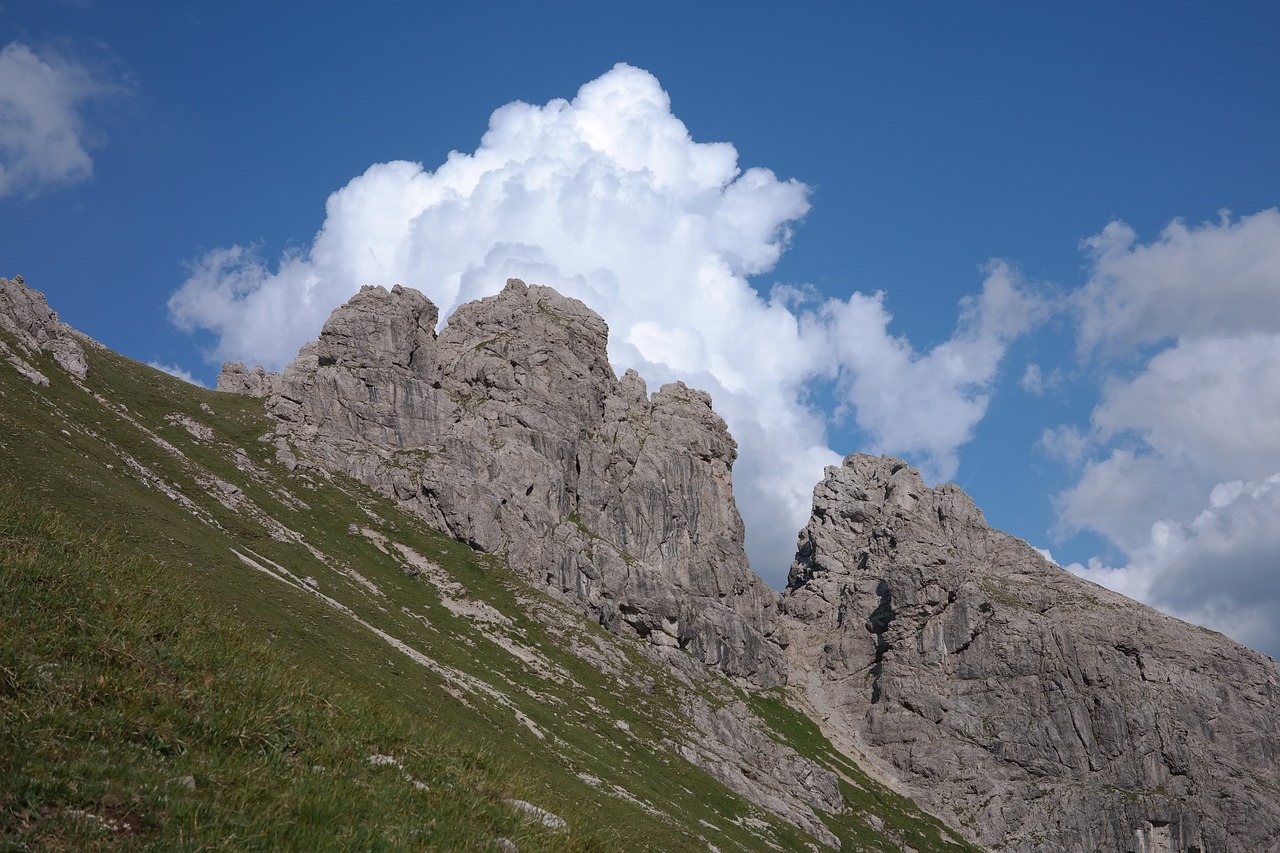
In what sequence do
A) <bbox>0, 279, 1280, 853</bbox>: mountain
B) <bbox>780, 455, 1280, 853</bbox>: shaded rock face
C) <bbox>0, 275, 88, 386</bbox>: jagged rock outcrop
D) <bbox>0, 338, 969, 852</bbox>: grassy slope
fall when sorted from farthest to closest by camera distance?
<bbox>780, 455, 1280, 853</bbox>: shaded rock face → <bbox>0, 275, 88, 386</bbox>: jagged rock outcrop → <bbox>0, 279, 1280, 853</bbox>: mountain → <bbox>0, 338, 969, 852</bbox>: grassy slope

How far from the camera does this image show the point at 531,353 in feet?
533

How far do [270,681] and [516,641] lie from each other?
10050cm

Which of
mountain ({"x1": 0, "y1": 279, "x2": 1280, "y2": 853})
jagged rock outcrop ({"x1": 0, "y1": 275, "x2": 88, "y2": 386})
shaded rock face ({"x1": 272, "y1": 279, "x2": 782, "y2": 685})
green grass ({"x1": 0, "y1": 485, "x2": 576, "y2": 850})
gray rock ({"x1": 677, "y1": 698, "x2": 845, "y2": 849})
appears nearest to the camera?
green grass ({"x1": 0, "y1": 485, "x2": 576, "y2": 850})

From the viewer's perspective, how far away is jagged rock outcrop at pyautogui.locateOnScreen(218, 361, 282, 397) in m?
151

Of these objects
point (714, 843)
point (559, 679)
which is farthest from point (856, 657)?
point (714, 843)

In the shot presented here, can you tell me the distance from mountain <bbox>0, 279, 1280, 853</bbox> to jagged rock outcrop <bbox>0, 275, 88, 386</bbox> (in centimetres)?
45

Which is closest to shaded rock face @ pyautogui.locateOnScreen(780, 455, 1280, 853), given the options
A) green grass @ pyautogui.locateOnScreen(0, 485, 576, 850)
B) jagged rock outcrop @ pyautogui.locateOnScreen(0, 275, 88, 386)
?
jagged rock outcrop @ pyautogui.locateOnScreen(0, 275, 88, 386)

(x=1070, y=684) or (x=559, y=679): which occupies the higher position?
(x=1070, y=684)

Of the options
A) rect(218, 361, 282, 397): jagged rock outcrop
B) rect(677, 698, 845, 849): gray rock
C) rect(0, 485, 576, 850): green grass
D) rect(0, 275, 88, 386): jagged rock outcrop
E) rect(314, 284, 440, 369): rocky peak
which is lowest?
rect(0, 485, 576, 850): green grass

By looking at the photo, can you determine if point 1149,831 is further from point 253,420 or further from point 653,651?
point 253,420

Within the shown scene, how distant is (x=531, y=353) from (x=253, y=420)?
5216 centimetres

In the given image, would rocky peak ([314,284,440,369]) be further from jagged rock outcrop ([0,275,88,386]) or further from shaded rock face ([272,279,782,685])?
jagged rock outcrop ([0,275,88,386])

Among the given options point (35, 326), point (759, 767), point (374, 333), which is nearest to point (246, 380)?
point (374, 333)

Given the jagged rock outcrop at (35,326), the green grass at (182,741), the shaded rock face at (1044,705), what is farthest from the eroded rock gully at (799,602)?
the green grass at (182,741)
